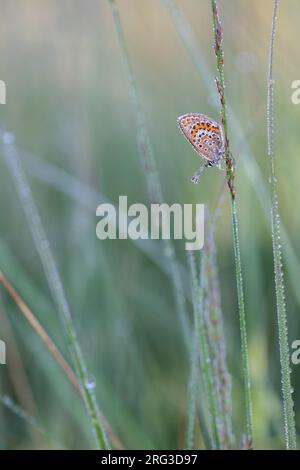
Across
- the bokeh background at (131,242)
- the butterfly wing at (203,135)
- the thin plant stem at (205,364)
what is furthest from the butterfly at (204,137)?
the bokeh background at (131,242)

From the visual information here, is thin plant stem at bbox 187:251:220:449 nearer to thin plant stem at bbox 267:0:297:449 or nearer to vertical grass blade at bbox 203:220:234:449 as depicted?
vertical grass blade at bbox 203:220:234:449

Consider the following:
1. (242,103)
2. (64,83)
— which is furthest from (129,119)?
(242,103)

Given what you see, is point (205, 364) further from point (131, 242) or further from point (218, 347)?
point (131, 242)

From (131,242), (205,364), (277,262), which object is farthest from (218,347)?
(131,242)

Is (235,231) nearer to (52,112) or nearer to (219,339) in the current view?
(219,339)

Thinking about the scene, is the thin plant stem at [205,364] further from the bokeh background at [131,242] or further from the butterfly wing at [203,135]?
the bokeh background at [131,242]

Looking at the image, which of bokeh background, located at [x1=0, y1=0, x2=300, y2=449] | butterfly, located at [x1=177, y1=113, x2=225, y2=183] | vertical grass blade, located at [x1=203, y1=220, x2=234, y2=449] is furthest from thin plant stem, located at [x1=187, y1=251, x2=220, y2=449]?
bokeh background, located at [x1=0, y1=0, x2=300, y2=449]

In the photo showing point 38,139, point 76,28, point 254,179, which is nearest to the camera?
point 254,179
